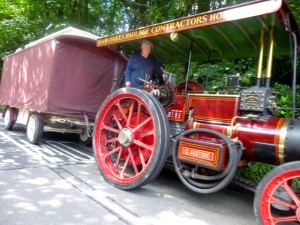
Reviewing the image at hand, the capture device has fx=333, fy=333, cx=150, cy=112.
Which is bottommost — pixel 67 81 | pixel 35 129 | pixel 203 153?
pixel 35 129

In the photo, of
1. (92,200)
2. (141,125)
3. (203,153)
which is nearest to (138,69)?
(141,125)

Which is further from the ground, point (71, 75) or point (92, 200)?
point (71, 75)

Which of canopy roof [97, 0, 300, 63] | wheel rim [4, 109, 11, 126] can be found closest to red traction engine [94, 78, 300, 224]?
canopy roof [97, 0, 300, 63]

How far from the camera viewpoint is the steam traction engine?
285 centimetres

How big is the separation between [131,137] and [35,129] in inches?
118

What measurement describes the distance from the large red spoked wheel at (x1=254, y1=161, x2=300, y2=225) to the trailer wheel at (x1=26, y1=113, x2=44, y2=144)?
462 centimetres

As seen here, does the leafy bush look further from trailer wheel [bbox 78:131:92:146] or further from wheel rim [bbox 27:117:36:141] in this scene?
wheel rim [bbox 27:117:36:141]

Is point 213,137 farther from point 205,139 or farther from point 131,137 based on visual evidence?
point 131,137

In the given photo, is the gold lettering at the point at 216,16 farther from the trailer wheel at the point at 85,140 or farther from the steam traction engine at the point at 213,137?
the trailer wheel at the point at 85,140

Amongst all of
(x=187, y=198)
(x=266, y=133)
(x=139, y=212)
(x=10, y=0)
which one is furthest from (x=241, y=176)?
(x=10, y=0)

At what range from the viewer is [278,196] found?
2.86 m

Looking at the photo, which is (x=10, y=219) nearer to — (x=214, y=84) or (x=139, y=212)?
(x=139, y=212)

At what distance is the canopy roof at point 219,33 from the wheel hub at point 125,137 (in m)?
1.15

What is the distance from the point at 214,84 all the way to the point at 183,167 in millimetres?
3359
